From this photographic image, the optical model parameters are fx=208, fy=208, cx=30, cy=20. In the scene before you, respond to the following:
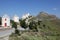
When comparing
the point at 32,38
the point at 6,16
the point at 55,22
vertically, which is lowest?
the point at 32,38

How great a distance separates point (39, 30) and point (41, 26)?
30 cm

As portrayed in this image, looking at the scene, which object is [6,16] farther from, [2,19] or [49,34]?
[49,34]

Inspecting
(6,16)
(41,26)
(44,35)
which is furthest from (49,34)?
(6,16)

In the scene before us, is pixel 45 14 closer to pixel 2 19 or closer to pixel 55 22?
pixel 55 22

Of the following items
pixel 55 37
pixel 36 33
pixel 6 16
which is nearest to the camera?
pixel 55 37

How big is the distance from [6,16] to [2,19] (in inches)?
50.1

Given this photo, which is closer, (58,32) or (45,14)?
(58,32)

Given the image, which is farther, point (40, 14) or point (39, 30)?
point (40, 14)

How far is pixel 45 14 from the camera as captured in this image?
12555 millimetres

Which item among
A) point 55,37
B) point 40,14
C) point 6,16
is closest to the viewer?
point 55,37

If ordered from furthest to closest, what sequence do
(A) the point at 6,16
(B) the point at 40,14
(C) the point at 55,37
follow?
(A) the point at 6,16 < (B) the point at 40,14 < (C) the point at 55,37

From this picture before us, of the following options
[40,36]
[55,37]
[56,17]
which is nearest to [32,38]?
[40,36]

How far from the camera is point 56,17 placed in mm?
11977

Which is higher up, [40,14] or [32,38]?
[40,14]
